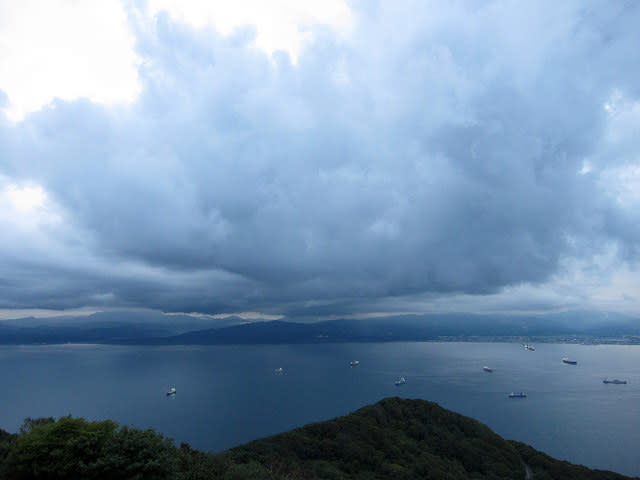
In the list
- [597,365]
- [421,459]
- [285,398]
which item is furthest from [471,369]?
[421,459]

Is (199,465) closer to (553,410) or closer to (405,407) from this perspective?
(405,407)

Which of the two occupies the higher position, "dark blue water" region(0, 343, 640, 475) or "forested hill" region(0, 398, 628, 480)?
"forested hill" region(0, 398, 628, 480)

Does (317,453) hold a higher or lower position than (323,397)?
higher

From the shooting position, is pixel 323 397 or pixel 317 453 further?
pixel 323 397

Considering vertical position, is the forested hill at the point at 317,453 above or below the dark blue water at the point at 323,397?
above
